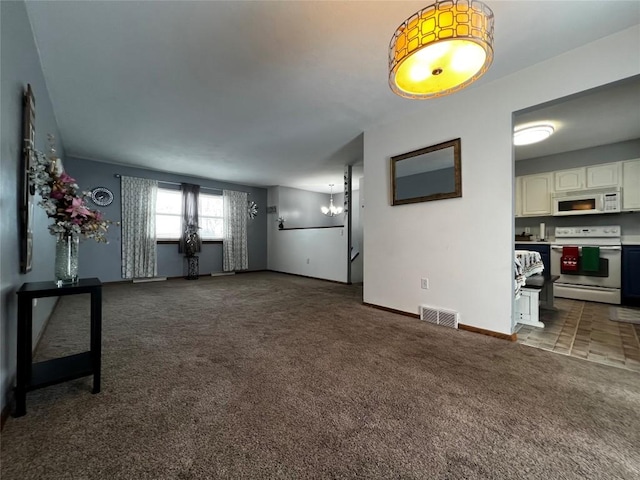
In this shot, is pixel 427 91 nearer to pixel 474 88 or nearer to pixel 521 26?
pixel 521 26

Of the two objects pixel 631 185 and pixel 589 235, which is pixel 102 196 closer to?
pixel 589 235

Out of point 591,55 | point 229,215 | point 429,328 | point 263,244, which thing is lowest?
point 429,328

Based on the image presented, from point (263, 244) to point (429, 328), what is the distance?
577 centimetres

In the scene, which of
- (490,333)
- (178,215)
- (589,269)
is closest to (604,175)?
(589,269)

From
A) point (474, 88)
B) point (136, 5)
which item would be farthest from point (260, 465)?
point (474, 88)

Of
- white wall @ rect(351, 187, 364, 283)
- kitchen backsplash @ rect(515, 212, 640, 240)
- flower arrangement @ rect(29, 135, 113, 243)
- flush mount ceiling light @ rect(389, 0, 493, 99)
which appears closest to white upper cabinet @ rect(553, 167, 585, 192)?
kitchen backsplash @ rect(515, 212, 640, 240)

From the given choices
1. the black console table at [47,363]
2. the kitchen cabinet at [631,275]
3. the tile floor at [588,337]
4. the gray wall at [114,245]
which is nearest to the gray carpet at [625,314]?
the tile floor at [588,337]

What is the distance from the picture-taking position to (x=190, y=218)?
6188mm

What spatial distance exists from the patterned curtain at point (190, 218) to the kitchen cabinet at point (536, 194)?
6998 mm

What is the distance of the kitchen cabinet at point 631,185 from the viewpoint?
12.5 feet

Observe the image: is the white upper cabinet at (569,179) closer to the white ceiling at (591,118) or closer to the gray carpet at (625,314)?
the white ceiling at (591,118)

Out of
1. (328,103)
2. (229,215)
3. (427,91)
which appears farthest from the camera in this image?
(229,215)

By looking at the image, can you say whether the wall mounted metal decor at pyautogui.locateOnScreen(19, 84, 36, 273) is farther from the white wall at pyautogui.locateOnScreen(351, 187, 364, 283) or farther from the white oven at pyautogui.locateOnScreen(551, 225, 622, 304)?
the white oven at pyautogui.locateOnScreen(551, 225, 622, 304)

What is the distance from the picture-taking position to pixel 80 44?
81.0 inches
